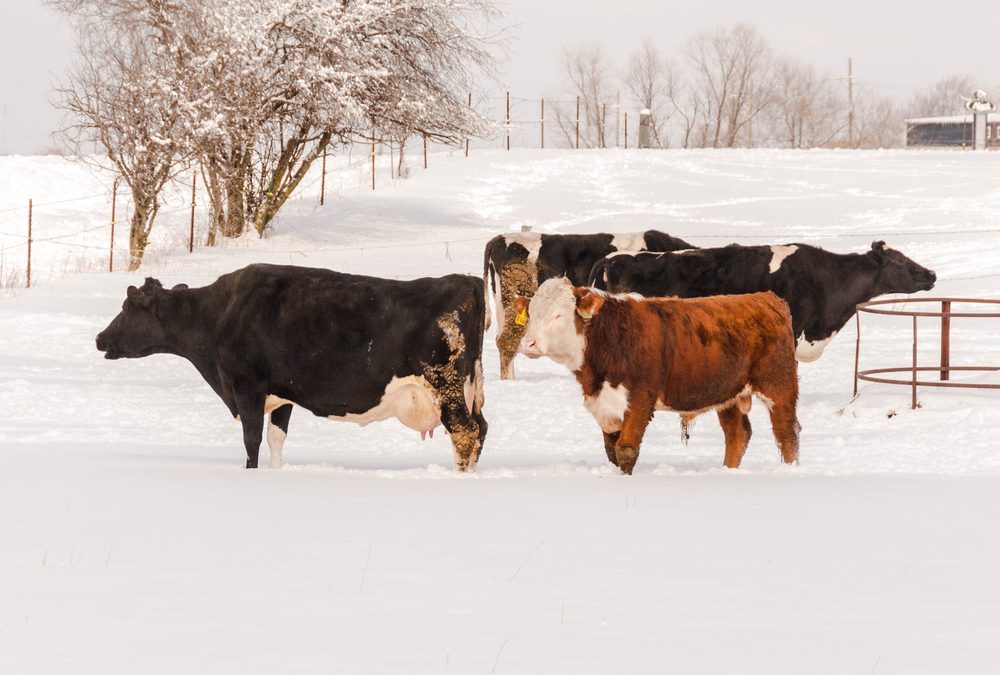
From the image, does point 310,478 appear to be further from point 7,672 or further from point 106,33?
point 106,33

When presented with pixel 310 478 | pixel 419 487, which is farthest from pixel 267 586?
pixel 310 478

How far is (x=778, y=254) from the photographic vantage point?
46.4ft

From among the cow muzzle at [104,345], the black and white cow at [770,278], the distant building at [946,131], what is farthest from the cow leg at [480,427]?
the distant building at [946,131]

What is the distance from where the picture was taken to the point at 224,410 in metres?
13.0

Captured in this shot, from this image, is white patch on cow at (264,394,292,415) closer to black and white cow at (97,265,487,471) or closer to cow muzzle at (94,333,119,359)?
black and white cow at (97,265,487,471)

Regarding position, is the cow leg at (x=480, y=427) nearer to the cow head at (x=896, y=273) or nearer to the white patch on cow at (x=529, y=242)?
the white patch on cow at (x=529, y=242)

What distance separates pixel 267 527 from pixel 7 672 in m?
2.30

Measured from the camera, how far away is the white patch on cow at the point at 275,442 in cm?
934

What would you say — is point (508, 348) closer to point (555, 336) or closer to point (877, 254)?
point (877, 254)

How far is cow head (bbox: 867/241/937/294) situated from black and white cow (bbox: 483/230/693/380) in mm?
2089

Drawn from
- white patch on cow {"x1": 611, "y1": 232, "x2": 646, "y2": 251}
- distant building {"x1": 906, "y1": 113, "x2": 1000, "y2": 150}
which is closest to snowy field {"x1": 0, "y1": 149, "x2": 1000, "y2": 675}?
white patch on cow {"x1": 611, "y1": 232, "x2": 646, "y2": 251}

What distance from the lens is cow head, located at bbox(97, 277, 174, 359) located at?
33.2 feet

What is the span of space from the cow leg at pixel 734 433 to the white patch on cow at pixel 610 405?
1.04 meters

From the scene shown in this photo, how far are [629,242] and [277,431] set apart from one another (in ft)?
22.2
